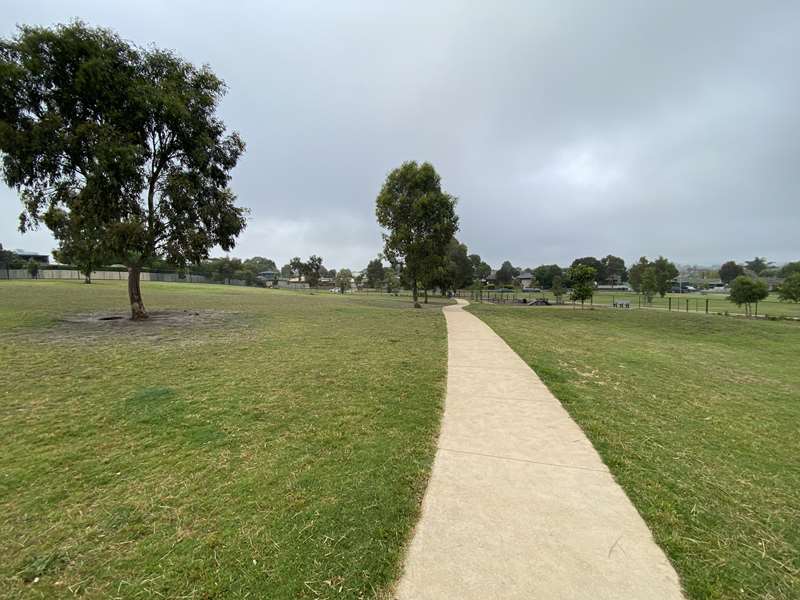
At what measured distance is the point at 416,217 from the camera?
2506 centimetres

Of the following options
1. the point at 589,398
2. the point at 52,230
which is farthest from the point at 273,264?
the point at 589,398

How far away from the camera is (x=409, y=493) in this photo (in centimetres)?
283

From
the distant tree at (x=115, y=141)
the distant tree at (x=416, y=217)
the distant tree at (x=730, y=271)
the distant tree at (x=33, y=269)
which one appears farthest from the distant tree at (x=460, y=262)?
the distant tree at (x=730, y=271)

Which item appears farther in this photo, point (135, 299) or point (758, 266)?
point (758, 266)

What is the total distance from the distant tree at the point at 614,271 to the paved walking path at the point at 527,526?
495 feet

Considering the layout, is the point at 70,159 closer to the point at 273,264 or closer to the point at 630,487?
the point at 630,487

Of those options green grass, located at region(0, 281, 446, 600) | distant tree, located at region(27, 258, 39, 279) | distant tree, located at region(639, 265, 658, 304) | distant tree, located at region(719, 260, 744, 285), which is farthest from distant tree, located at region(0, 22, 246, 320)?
distant tree, located at region(719, 260, 744, 285)

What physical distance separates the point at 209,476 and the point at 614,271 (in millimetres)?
156327

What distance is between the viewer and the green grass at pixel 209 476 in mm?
2057

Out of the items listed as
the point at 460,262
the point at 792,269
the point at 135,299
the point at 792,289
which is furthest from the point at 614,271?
the point at 135,299

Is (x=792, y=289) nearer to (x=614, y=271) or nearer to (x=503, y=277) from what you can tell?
(x=503, y=277)

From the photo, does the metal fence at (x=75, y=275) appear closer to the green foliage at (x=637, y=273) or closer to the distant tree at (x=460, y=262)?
the distant tree at (x=460, y=262)

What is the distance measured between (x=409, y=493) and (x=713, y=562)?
1945 mm

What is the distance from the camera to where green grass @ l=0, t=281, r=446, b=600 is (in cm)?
206
